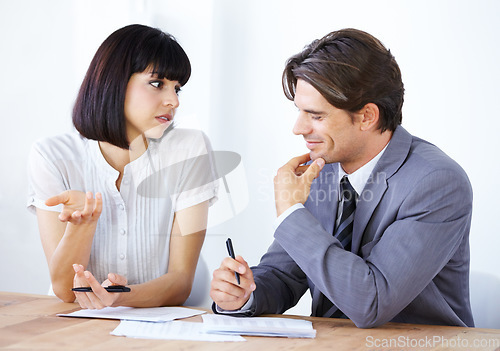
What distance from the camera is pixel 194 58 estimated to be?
3021mm

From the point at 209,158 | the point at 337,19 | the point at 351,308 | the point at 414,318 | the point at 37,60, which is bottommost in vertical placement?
the point at 414,318

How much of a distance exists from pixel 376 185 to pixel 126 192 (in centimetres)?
81

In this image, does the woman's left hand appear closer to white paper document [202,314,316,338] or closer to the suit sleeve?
white paper document [202,314,316,338]

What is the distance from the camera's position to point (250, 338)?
1214 mm

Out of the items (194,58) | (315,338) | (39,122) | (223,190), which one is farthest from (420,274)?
(39,122)

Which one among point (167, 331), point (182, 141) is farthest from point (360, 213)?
point (182, 141)

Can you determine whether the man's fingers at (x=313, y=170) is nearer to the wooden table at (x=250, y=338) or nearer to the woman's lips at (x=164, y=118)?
the wooden table at (x=250, y=338)

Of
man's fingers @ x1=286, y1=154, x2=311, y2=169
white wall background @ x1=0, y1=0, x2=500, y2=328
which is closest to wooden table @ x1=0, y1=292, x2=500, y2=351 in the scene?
man's fingers @ x1=286, y1=154, x2=311, y2=169

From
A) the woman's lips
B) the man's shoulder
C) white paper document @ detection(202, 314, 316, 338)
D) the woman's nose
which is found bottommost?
white paper document @ detection(202, 314, 316, 338)

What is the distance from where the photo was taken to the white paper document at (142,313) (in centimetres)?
137

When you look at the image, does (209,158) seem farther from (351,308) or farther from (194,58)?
(194,58)

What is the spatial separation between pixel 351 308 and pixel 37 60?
2578mm

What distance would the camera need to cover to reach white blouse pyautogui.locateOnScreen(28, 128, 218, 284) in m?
1.79

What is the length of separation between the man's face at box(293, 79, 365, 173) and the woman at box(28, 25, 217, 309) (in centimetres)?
43
